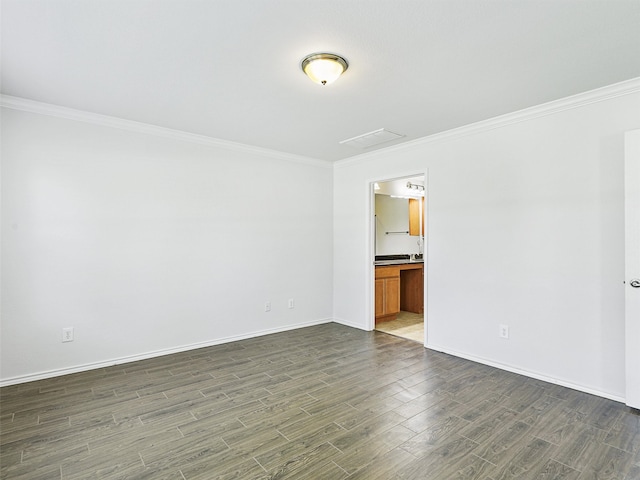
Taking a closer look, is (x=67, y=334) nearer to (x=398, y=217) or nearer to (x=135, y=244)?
(x=135, y=244)

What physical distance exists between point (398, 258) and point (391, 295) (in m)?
1.33

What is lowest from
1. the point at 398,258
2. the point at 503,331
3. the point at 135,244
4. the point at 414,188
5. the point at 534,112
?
the point at 503,331

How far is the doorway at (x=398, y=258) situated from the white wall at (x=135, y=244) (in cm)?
116

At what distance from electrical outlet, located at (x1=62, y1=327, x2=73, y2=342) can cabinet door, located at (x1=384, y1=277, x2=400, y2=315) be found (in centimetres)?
396

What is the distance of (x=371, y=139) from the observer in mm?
4145

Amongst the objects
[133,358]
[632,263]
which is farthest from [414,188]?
[133,358]

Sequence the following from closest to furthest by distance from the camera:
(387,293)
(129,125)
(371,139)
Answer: (129,125)
(371,139)
(387,293)

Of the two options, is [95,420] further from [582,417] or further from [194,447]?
[582,417]

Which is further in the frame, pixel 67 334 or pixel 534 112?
pixel 67 334

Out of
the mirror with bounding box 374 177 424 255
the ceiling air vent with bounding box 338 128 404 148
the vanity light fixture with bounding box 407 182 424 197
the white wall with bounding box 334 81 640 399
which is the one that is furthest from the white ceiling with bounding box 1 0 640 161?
the vanity light fixture with bounding box 407 182 424 197

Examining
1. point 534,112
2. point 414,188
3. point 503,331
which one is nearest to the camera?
point 534,112

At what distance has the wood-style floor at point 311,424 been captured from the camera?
195cm

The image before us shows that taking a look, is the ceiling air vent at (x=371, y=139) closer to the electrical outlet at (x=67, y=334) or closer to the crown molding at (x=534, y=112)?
the crown molding at (x=534, y=112)

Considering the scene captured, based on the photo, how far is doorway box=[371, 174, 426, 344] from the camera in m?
5.19
